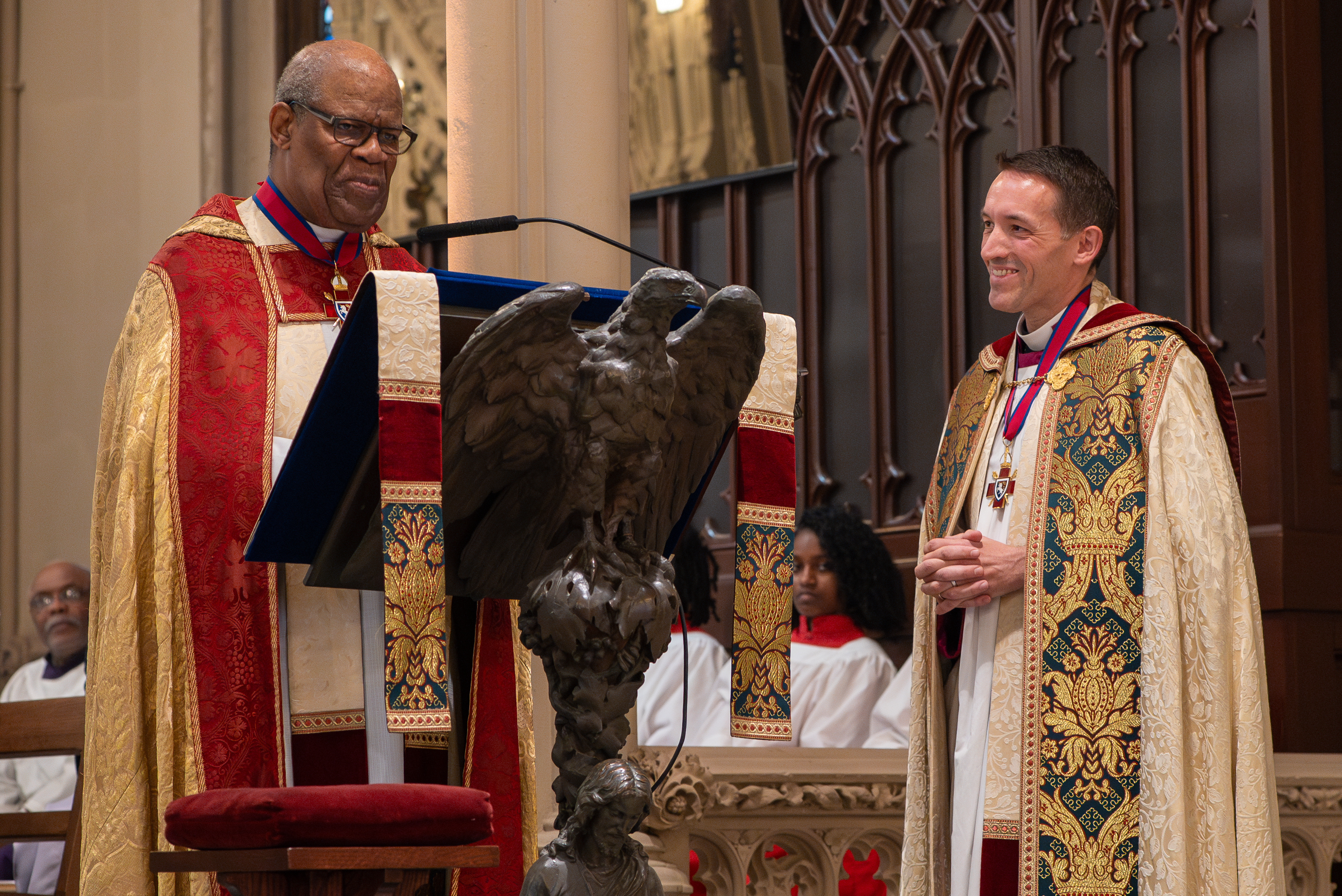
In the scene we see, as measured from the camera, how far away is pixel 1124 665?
360 cm

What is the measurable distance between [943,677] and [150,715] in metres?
1.68

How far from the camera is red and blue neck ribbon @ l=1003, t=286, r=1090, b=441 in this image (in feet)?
12.5

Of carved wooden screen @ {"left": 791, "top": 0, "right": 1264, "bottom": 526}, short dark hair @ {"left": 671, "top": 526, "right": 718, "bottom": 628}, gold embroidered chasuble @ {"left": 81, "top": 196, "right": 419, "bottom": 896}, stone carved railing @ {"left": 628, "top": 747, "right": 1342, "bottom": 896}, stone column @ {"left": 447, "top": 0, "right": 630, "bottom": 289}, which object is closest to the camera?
gold embroidered chasuble @ {"left": 81, "top": 196, "right": 419, "bottom": 896}

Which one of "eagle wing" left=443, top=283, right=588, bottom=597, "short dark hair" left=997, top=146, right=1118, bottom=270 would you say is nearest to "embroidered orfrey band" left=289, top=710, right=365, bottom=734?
"eagle wing" left=443, top=283, right=588, bottom=597

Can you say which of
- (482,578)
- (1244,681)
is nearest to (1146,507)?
(1244,681)

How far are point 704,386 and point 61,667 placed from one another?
4.43 metres

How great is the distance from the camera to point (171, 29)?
713 cm

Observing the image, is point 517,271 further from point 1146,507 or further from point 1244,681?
point 1244,681

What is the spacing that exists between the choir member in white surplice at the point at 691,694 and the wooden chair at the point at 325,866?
3315 mm

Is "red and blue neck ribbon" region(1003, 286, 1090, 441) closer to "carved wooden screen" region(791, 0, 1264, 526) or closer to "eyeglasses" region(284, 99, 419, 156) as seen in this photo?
"eyeglasses" region(284, 99, 419, 156)

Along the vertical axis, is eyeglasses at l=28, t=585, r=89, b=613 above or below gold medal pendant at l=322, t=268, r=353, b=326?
below

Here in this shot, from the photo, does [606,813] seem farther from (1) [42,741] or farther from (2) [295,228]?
(1) [42,741]

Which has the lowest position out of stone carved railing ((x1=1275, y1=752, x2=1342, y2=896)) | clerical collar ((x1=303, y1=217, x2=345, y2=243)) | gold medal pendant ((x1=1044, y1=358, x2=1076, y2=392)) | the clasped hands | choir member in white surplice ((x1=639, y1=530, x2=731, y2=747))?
stone carved railing ((x1=1275, y1=752, x2=1342, y2=896))

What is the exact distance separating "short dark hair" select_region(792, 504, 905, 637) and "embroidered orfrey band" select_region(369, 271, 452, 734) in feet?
12.9
